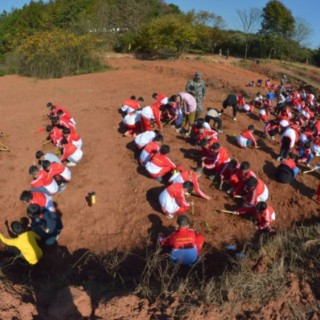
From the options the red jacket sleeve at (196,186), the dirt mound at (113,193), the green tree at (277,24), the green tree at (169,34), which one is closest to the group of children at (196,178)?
the red jacket sleeve at (196,186)

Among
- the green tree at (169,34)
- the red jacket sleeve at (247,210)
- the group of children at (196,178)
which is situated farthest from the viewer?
the green tree at (169,34)

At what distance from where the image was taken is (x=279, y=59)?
29.4 metres

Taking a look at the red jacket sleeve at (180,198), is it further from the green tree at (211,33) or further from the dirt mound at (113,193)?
the green tree at (211,33)

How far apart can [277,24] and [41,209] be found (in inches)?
1245

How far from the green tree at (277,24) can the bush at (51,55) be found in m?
20.2

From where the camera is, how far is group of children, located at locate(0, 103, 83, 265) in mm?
4352

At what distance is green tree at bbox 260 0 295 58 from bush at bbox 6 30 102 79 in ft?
66.2

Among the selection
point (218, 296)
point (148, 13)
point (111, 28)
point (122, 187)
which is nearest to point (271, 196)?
point (122, 187)

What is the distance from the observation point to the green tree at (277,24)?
28.5 metres

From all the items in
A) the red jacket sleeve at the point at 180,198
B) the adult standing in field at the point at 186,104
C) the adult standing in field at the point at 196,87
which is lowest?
the red jacket sleeve at the point at 180,198

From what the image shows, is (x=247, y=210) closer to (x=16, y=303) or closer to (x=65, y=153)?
(x=16, y=303)

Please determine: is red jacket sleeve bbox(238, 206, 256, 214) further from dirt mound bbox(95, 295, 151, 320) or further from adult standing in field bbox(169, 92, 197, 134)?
adult standing in field bbox(169, 92, 197, 134)

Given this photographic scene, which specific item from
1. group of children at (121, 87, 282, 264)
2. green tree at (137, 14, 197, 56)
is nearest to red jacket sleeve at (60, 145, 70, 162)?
group of children at (121, 87, 282, 264)

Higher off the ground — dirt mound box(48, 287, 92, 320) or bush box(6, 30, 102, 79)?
bush box(6, 30, 102, 79)
